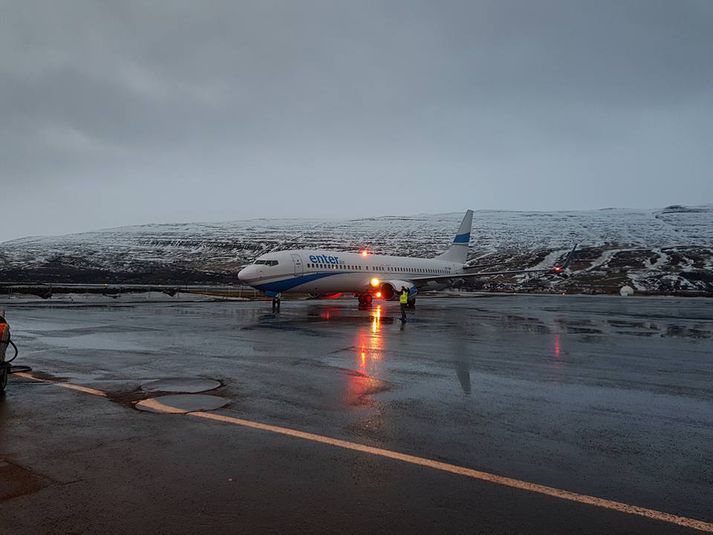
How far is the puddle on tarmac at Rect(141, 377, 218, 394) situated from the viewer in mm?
8414

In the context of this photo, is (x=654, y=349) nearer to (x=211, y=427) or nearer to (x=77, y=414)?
(x=211, y=427)

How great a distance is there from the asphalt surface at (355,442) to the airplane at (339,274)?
16.0 meters

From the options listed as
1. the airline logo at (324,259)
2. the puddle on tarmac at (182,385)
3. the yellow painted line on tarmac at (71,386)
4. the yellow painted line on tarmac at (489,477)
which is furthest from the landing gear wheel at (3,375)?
the airline logo at (324,259)

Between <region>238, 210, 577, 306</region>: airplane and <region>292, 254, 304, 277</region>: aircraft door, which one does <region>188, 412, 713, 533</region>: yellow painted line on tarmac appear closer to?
<region>238, 210, 577, 306</region>: airplane

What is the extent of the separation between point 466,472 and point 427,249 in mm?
151432

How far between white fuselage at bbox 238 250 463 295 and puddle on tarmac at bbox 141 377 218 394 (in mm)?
20003

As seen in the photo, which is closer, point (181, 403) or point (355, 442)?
point (355, 442)

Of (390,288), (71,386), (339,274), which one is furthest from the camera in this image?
(390,288)

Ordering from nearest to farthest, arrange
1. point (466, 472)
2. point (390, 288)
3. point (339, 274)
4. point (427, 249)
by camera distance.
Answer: point (466, 472)
point (339, 274)
point (390, 288)
point (427, 249)

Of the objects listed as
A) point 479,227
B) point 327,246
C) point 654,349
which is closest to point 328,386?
point 654,349

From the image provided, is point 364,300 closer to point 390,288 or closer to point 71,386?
point 390,288

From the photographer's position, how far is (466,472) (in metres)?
4.94

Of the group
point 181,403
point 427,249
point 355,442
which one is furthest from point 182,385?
point 427,249

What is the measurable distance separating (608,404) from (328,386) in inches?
178
